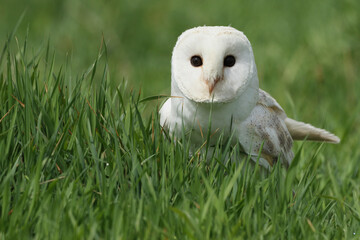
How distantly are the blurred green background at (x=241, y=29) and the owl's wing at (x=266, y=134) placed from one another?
167 cm

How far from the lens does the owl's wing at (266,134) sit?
10.6ft

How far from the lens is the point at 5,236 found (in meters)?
2.43

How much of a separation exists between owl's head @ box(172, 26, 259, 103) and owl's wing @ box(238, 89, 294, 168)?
0.22 m

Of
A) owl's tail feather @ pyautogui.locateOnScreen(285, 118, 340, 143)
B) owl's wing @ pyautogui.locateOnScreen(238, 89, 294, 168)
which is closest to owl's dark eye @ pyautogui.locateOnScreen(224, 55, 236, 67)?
owl's wing @ pyautogui.locateOnScreen(238, 89, 294, 168)

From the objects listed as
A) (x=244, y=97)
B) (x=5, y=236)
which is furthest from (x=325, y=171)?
(x=5, y=236)

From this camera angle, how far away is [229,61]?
3025 mm

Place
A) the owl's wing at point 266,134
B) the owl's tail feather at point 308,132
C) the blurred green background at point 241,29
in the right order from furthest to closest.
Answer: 1. the blurred green background at point 241,29
2. the owl's tail feather at point 308,132
3. the owl's wing at point 266,134

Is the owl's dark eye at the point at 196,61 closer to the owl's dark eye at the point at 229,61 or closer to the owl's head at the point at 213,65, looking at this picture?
the owl's head at the point at 213,65

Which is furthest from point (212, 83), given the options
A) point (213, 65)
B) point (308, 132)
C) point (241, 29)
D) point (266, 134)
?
point (241, 29)

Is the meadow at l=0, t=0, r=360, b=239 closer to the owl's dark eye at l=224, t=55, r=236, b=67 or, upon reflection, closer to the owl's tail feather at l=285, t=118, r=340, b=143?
the owl's tail feather at l=285, t=118, r=340, b=143

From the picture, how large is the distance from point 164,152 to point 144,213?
494mm

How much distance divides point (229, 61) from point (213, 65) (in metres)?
0.14

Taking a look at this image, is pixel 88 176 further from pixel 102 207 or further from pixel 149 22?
pixel 149 22

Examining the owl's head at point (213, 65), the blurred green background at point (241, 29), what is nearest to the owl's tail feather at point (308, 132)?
the owl's head at point (213, 65)
